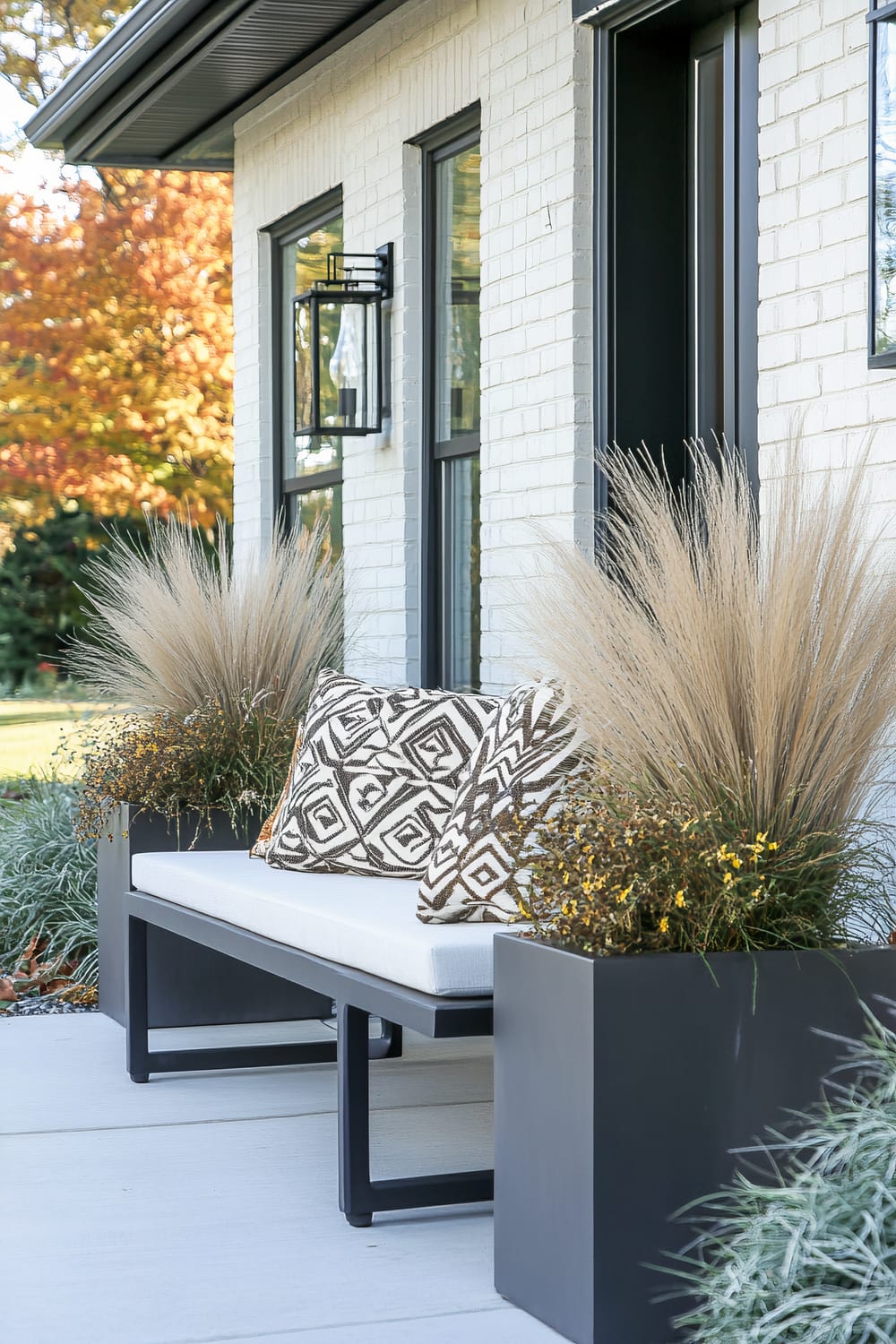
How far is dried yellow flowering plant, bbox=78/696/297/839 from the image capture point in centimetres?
486

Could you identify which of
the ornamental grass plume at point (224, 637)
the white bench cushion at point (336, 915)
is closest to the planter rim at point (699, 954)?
the white bench cushion at point (336, 915)

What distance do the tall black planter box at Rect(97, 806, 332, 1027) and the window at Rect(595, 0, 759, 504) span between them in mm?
1552

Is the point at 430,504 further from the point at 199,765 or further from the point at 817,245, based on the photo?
the point at 817,245

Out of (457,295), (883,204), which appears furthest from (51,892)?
(883,204)

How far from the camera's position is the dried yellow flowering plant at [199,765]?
16.0 ft

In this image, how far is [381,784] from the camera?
4102mm

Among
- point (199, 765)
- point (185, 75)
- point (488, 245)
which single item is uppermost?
point (185, 75)

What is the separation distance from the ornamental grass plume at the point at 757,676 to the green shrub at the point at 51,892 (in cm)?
319

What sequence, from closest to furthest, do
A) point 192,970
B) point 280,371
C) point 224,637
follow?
point 192,970
point 224,637
point 280,371

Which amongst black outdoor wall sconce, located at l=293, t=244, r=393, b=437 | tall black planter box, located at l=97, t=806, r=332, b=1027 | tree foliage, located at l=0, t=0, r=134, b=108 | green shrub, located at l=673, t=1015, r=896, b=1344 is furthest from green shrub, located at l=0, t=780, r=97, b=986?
tree foliage, located at l=0, t=0, r=134, b=108

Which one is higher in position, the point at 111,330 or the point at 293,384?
the point at 111,330

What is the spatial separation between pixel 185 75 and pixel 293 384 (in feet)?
4.30

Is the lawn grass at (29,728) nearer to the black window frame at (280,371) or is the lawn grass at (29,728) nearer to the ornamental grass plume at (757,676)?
the black window frame at (280,371)

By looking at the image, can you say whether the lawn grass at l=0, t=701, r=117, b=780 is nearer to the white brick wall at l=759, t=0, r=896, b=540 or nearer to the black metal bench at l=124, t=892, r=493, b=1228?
the black metal bench at l=124, t=892, r=493, b=1228
